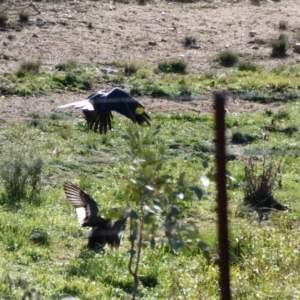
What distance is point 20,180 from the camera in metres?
8.10

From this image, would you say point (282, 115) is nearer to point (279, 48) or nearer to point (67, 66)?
point (67, 66)

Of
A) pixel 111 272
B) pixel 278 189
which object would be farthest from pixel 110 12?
pixel 111 272

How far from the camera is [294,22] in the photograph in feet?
67.5

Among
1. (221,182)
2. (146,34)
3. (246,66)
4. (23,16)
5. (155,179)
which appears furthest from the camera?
(146,34)

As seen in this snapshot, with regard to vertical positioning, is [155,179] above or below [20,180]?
above

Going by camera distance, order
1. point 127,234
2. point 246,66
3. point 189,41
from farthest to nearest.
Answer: point 189,41, point 246,66, point 127,234

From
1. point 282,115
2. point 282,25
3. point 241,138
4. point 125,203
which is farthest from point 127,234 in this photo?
point 282,25

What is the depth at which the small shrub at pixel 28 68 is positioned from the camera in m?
13.7

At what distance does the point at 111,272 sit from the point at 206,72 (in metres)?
9.90

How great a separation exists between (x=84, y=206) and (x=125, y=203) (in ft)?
3.95

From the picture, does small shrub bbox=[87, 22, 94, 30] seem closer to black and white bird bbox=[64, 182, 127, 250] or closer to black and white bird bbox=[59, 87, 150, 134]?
black and white bird bbox=[59, 87, 150, 134]

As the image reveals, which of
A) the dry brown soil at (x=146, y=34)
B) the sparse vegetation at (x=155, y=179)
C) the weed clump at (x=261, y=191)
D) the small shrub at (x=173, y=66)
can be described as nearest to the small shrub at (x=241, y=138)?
the sparse vegetation at (x=155, y=179)

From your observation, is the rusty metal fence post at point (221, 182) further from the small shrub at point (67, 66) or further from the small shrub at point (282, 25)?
the small shrub at point (282, 25)

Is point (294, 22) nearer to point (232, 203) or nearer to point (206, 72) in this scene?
point (206, 72)
